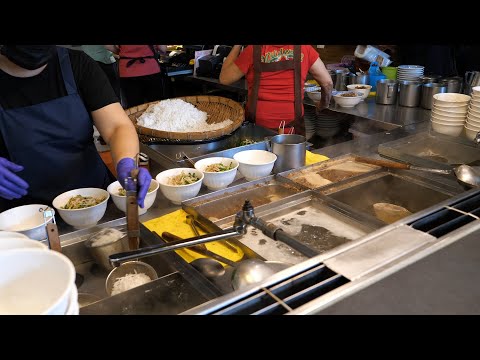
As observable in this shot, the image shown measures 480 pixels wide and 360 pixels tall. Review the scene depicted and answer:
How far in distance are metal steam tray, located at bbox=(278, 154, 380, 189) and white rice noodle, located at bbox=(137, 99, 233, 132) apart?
3.12 feet

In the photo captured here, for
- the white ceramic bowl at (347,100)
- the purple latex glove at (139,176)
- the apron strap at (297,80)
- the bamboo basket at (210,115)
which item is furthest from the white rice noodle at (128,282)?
the white ceramic bowl at (347,100)

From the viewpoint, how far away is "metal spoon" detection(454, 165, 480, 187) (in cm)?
178

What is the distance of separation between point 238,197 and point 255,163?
0.96ft

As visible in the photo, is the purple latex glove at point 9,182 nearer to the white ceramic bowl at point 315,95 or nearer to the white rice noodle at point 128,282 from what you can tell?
the white rice noodle at point 128,282

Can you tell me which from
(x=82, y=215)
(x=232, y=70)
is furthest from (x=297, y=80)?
(x=82, y=215)

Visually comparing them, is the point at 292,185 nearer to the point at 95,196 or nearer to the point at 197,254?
the point at 197,254

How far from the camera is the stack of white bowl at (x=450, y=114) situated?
2.47 metres

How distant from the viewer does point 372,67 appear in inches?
191

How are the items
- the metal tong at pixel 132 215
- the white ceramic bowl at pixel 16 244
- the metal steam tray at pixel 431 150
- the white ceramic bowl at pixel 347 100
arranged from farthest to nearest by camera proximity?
the white ceramic bowl at pixel 347 100 → the metal steam tray at pixel 431 150 → the metal tong at pixel 132 215 → the white ceramic bowl at pixel 16 244

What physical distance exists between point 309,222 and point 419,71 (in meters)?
3.47

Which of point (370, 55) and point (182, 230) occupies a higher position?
point (370, 55)

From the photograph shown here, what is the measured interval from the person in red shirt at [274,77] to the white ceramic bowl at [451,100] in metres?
1.26

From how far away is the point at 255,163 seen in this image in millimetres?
2258

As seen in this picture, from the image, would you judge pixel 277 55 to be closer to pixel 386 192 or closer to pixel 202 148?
pixel 202 148
